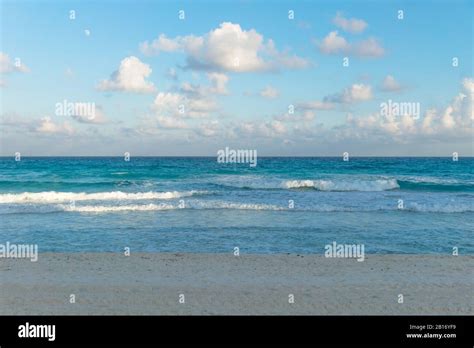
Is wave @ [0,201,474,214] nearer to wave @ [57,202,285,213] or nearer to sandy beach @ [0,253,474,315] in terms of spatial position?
wave @ [57,202,285,213]

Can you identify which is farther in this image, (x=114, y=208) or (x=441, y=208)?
(x=441, y=208)

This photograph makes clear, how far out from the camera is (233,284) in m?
8.95

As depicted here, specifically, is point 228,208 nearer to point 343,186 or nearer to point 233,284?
point 233,284

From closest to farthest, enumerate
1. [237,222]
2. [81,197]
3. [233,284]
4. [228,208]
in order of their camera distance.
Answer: [233,284] < [237,222] < [228,208] < [81,197]

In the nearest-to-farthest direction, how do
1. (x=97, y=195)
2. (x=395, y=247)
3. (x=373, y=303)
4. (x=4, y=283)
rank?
(x=373, y=303), (x=4, y=283), (x=395, y=247), (x=97, y=195)

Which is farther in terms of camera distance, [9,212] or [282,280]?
[9,212]

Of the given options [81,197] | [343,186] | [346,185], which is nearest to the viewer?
[81,197]

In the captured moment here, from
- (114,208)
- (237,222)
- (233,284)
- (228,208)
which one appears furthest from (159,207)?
(233,284)

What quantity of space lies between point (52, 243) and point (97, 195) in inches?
490

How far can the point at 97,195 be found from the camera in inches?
1004

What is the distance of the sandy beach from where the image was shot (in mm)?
7641

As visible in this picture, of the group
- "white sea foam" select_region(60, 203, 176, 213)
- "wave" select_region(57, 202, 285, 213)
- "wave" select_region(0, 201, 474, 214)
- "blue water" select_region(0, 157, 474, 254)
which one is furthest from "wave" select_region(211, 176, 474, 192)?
"white sea foam" select_region(60, 203, 176, 213)
